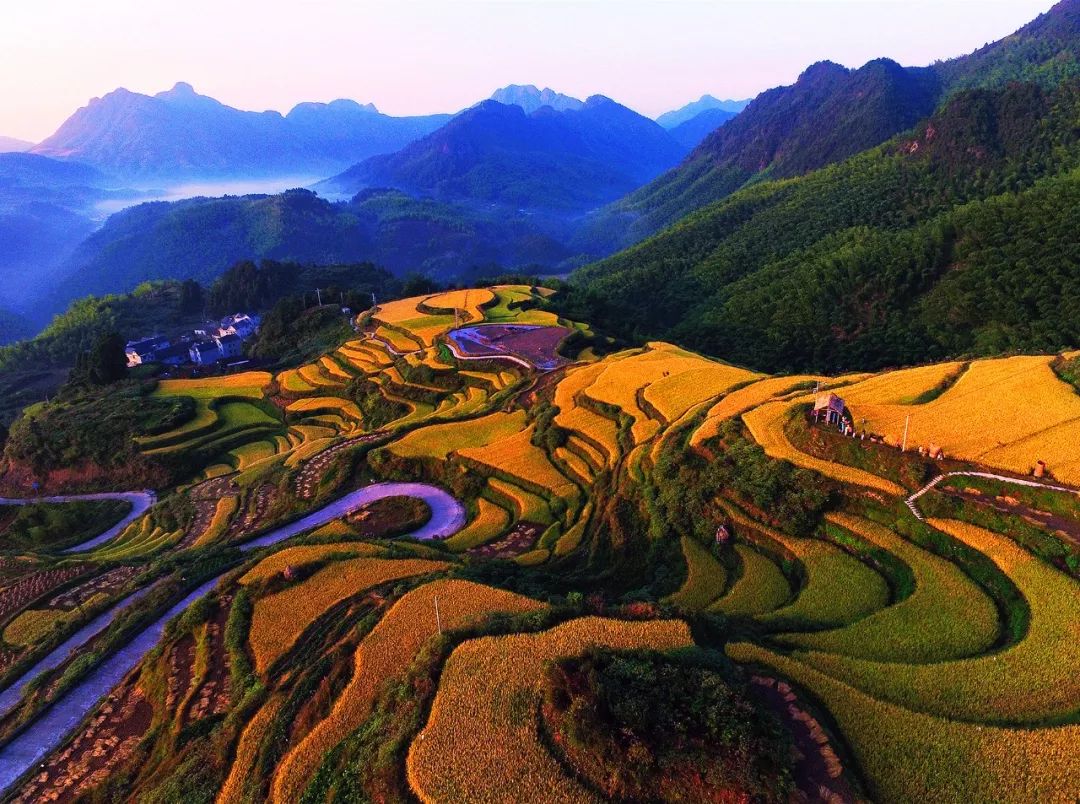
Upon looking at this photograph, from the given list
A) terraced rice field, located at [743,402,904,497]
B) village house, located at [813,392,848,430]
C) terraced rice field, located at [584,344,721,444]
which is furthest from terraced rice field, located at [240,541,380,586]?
village house, located at [813,392,848,430]

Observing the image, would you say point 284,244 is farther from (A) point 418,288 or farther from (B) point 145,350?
(A) point 418,288

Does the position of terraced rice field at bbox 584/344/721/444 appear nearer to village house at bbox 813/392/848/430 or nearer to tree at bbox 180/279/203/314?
village house at bbox 813/392/848/430

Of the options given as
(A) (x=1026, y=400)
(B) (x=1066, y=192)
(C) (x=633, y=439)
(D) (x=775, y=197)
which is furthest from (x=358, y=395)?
(D) (x=775, y=197)

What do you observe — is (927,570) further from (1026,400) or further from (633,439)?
(633,439)

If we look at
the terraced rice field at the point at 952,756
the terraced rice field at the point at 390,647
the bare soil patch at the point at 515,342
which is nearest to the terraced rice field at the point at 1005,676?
the terraced rice field at the point at 952,756

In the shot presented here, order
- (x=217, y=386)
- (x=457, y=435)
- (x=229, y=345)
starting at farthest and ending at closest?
1. (x=229, y=345)
2. (x=217, y=386)
3. (x=457, y=435)

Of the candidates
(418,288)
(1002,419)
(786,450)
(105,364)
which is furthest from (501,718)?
(418,288)
